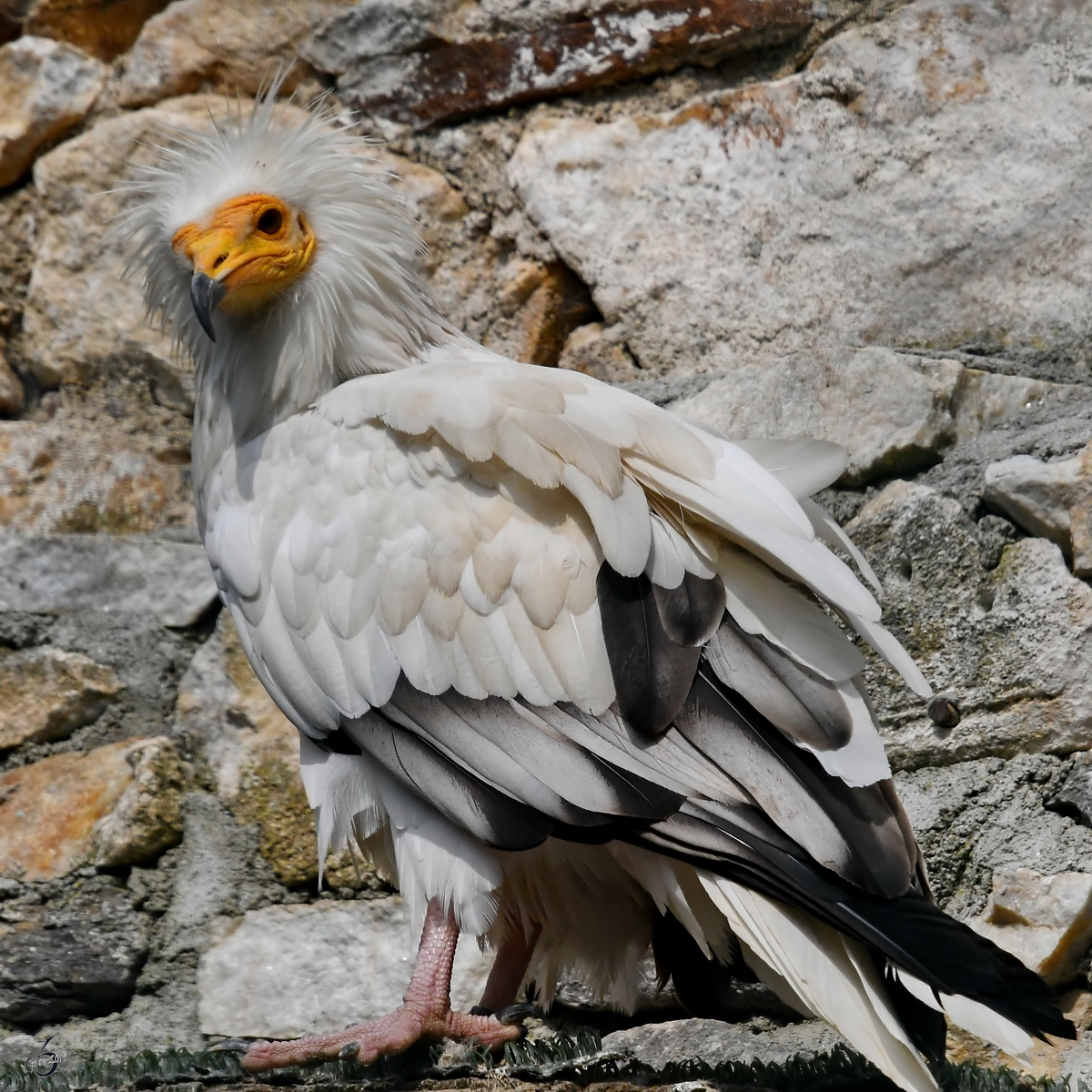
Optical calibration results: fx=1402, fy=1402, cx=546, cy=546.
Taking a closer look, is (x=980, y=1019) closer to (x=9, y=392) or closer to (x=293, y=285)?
(x=293, y=285)

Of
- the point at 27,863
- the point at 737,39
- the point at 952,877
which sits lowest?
the point at 27,863

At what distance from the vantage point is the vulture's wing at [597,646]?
2.01 m

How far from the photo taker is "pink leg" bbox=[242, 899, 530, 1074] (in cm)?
210

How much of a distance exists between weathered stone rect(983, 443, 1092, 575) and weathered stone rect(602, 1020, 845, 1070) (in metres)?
0.92

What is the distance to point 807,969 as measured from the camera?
2.00 meters

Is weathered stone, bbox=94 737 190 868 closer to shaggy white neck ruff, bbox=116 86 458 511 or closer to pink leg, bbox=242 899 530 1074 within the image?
shaggy white neck ruff, bbox=116 86 458 511

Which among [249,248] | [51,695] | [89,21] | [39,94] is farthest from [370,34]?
[51,695]

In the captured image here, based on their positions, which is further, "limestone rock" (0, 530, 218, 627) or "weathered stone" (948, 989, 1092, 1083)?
"limestone rock" (0, 530, 218, 627)

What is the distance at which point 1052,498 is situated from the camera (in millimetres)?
2436

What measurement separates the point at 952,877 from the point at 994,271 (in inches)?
47.0

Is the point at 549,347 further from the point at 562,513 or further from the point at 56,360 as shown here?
the point at 56,360

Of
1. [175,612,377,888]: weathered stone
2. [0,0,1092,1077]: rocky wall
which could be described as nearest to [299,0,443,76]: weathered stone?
[0,0,1092,1077]: rocky wall

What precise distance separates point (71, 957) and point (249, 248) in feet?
4.50

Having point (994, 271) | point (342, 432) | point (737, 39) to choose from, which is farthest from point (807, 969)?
point (737, 39)
